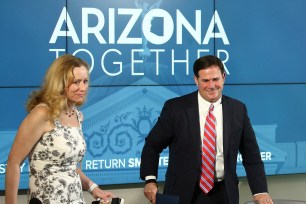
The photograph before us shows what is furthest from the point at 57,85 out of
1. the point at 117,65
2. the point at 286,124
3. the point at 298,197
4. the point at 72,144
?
the point at 298,197

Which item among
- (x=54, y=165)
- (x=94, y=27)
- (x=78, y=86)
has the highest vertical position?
(x=94, y=27)

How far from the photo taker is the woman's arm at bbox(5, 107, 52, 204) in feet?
8.48

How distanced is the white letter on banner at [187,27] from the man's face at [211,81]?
1.37 meters

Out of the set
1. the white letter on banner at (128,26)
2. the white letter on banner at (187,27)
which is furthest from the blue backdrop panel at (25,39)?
the white letter on banner at (187,27)

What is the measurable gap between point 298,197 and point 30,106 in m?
3.21

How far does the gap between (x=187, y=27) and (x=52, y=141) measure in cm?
222

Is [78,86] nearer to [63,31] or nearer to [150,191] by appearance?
[150,191]

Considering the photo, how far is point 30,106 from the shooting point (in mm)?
2705

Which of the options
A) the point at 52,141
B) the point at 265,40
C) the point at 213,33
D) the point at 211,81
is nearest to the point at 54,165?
the point at 52,141

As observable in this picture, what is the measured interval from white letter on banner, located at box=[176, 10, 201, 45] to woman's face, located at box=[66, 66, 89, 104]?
1.98m

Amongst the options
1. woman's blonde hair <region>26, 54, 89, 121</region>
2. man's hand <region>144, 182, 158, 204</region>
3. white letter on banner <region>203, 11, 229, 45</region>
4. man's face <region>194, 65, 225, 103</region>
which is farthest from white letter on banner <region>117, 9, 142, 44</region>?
woman's blonde hair <region>26, 54, 89, 121</region>

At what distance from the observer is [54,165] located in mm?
2666

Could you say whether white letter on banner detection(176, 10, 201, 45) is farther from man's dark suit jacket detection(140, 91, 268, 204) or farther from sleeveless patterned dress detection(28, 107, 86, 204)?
sleeveless patterned dress detection(28, 107, 86, 204)

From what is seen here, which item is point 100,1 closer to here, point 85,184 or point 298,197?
point 85,184
